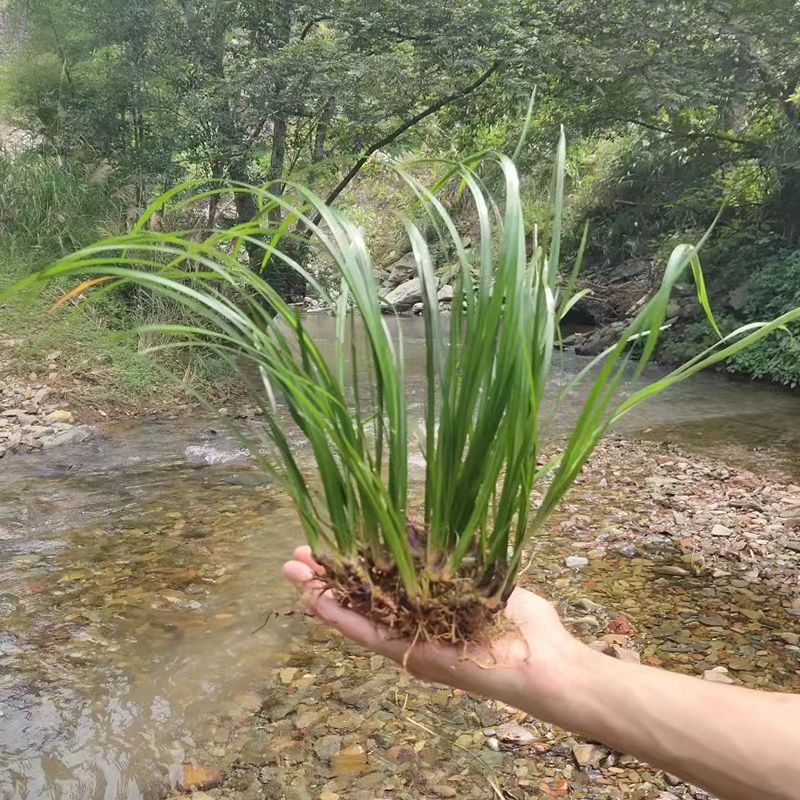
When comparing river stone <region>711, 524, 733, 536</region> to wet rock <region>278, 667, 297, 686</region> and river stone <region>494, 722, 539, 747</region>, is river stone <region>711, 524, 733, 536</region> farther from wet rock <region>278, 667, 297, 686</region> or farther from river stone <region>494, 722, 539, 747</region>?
wet rock <region>278, 667, 297, 686</region>

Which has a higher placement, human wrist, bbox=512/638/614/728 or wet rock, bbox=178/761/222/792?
human wrist, bbox=512/638/614/728

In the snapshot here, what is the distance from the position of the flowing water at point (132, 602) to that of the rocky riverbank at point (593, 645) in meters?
0.18

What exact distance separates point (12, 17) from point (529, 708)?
30.8ft

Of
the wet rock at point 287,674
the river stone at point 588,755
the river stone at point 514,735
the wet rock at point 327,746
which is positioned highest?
the wet rock at point 327,746

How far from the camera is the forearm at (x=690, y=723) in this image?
2.58 feet

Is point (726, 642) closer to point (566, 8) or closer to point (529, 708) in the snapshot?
point (529, 708)

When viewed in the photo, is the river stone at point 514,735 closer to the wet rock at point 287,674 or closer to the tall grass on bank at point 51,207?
the wet rock at point 287,674

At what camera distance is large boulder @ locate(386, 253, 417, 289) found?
15.5m

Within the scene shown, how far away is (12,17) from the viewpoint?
305 inches

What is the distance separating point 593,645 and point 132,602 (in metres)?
1.79

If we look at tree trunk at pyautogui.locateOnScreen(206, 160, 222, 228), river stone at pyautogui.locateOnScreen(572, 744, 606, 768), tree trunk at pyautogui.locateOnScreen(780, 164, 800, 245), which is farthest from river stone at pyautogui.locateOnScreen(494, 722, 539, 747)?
tree trunk at pyautogui.locateOnScreen(780, 164, 800, 245)

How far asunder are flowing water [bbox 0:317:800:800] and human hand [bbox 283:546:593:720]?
1.46 ft

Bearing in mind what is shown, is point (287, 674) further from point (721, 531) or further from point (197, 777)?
point (721, 531)

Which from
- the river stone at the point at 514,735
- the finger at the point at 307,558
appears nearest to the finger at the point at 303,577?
the finger at the point at 307,558
